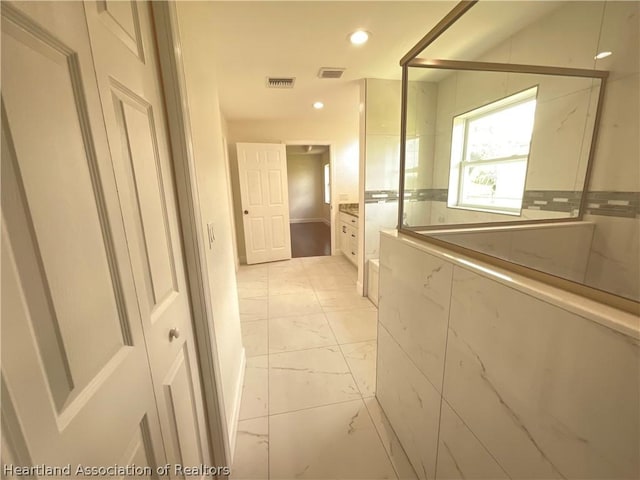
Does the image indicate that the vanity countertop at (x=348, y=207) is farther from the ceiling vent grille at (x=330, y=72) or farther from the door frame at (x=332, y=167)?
the ceiling vent grille at (x=330, y=72)

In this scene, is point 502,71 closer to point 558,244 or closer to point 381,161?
point 381,161

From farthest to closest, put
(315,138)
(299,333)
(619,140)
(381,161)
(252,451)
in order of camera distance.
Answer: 1. (315,138)
2. (381,161)
3. (299,333)
4. (619,140)
5. (252,451)

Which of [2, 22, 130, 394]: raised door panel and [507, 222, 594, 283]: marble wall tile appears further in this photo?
[507, 222, 594, 283]: marble wall tile

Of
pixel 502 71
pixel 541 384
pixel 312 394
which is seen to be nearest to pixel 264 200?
pixel 312 394

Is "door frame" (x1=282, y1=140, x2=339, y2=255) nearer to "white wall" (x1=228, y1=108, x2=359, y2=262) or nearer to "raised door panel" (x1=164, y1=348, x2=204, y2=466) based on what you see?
"white wall" (x1=228, y1=108, x2=359, y2=262)

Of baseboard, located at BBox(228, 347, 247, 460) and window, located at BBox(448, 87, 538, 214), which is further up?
window, located at BBox(448, 87, 538, 214)

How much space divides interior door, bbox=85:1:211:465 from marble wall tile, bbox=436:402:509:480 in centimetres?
98

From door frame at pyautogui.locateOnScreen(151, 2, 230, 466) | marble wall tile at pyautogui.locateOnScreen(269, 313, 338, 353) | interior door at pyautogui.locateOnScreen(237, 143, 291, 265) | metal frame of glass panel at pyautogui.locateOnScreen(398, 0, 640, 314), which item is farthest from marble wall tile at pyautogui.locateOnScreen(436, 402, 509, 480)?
interior door at pyautogui.locateOnScreen(237, 143, 291, 265)

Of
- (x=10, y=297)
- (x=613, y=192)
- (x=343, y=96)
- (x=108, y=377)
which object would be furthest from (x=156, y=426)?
(x=343, y=96)

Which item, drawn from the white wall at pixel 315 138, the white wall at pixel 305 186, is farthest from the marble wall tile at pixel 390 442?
the white wall at pixel 305 186

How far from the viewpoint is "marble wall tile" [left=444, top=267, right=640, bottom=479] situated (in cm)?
49

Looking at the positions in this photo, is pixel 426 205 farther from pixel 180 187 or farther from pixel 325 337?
pixel 180 187

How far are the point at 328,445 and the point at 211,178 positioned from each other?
1.56 m

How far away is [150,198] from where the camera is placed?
0.76 meters
